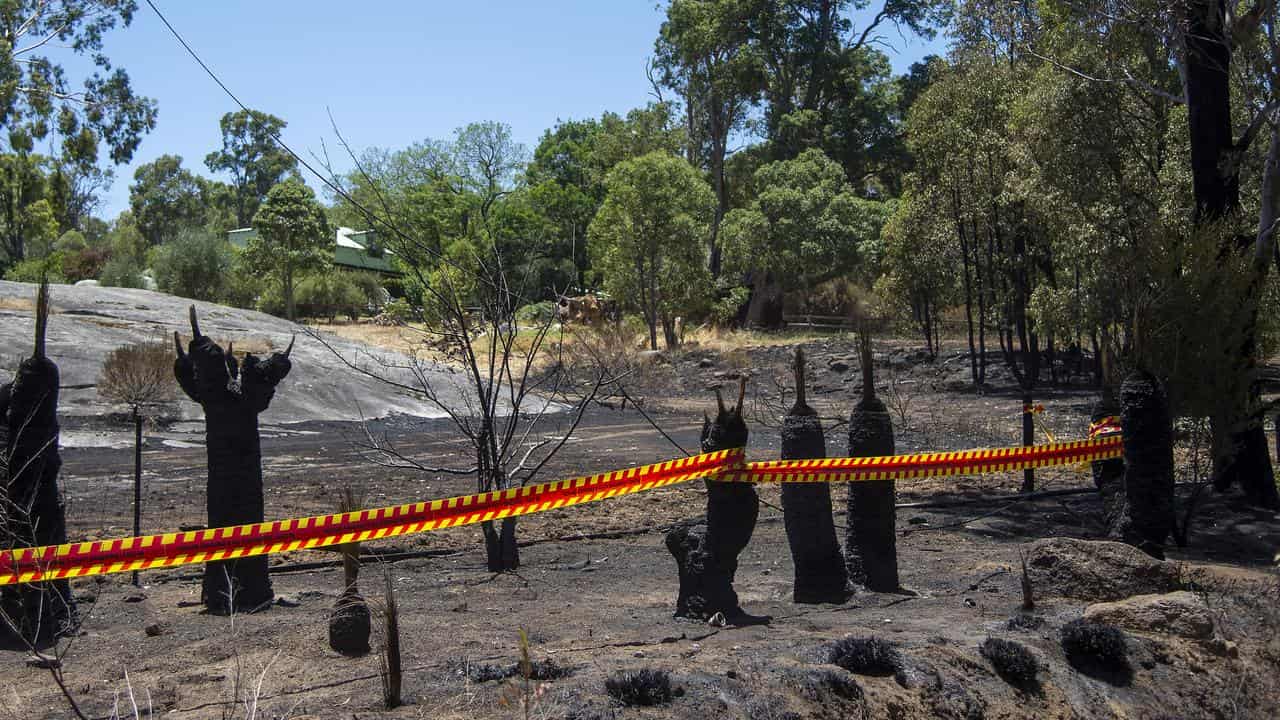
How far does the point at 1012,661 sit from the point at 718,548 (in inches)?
71.7

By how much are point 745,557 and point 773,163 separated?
145 ft

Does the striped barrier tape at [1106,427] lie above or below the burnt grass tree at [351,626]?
above

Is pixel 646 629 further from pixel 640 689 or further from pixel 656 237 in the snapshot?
pixel 656 237

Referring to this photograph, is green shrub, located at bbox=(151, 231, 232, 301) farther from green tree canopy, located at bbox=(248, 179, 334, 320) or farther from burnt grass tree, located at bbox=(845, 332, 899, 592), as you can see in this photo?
burnt grass tree, located at bbox=(845, 332, 899, 592)

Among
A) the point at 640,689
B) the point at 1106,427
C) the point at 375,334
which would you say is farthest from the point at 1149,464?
the point at 375,334

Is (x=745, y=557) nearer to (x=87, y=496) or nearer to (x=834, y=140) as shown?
(x=87, y=496)

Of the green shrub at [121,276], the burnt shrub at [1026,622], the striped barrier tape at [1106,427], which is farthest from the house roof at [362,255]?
the burnt shrub at [1026,622]

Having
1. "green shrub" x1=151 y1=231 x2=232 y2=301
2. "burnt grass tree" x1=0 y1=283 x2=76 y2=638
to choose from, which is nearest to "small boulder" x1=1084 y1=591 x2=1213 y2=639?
"burnt grass tree" x1=0 y1=283 x2=76 y2=638

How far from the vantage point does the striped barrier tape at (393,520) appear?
20.1ft

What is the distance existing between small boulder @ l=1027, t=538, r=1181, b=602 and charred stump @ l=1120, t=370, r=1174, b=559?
0.87 m

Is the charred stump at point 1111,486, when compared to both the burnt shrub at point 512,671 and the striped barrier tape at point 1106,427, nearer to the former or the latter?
the striped barrier tape at point 1106,427

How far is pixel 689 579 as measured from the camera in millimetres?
6828

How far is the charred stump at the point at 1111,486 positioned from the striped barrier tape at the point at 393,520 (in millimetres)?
1741

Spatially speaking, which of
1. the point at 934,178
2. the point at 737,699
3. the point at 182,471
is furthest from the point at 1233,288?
the point at 934,178
